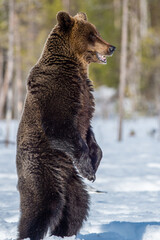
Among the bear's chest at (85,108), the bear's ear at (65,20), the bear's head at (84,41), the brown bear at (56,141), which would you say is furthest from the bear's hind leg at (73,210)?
the bear's ear at (65,20)

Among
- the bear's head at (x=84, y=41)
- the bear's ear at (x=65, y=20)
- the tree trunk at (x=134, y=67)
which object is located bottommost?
the tree trunk at (x=134, y=67)

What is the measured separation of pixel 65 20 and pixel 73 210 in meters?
1.87

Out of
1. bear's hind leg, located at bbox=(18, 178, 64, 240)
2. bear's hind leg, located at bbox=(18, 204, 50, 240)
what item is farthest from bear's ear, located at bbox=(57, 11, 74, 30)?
bear's hind leg, located at bbox=(18, 204, 50, 240)

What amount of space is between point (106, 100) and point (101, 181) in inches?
1202

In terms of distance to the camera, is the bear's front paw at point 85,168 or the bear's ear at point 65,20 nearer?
the bear's front paw at point 85,168

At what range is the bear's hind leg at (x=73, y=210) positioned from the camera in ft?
11.3

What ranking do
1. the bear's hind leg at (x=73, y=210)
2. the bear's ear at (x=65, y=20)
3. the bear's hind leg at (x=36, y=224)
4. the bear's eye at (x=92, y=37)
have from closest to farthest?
the bear's hind leg at (x=36, y=224) < the bear's hind leg at (x=73, y=210) < the bear's ear at (x=65, y=20) < the bear's eye at (x=92, y=37)

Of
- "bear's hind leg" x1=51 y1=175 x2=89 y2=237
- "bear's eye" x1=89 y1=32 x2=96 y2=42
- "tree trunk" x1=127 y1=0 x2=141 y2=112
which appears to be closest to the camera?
"bear's hind leg" x1=51 y1=175 x2=89 y2=237

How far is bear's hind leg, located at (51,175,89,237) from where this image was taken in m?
3.45

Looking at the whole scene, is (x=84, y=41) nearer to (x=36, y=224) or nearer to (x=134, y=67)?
(x=36, y=224)

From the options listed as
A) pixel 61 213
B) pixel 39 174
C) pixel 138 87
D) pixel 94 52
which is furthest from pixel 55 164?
pixel 138 87

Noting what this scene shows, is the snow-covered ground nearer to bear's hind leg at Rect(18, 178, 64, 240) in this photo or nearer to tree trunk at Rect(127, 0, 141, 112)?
bear's hind leg at Rect(18, 178, 64, 240)

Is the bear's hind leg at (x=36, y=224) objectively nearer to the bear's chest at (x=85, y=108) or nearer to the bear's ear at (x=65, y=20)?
the bear's chest at (x=85, y=108)

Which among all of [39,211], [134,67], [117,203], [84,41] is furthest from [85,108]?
[134,67]
